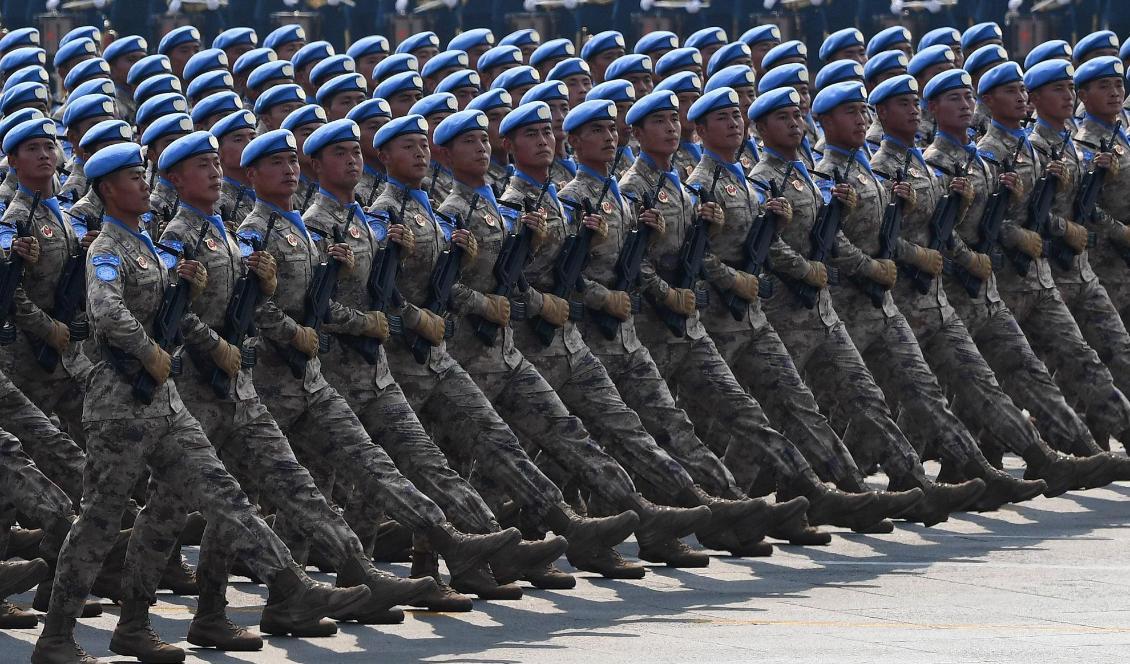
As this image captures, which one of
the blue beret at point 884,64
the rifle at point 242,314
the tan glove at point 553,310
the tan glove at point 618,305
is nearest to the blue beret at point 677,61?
the blue beret at point 884,64

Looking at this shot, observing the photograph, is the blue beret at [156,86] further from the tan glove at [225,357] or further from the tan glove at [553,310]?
the tan glove at [225,357]

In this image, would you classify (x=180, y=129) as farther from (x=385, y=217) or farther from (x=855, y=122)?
(x=855, y=122)

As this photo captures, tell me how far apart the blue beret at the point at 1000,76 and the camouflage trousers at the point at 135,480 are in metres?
6.03

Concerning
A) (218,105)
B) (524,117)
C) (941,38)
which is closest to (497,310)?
(524,117)

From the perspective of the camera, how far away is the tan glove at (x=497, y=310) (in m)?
12.6

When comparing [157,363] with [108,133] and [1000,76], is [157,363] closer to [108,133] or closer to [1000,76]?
[108,133]

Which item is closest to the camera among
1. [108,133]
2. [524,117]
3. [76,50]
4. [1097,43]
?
[108,133]

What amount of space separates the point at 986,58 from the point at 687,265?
3.51 m

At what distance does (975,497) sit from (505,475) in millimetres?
2859

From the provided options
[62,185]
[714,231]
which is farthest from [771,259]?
[62,185]

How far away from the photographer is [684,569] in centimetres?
1295

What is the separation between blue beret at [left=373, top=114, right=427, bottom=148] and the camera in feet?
41.5

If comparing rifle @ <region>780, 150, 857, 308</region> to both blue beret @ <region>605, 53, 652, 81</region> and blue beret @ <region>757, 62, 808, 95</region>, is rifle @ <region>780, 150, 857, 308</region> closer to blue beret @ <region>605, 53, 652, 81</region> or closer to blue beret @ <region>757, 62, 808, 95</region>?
blue beret @ <region>757, 62, 808, 95</region>

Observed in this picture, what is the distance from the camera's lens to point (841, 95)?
14484mm
